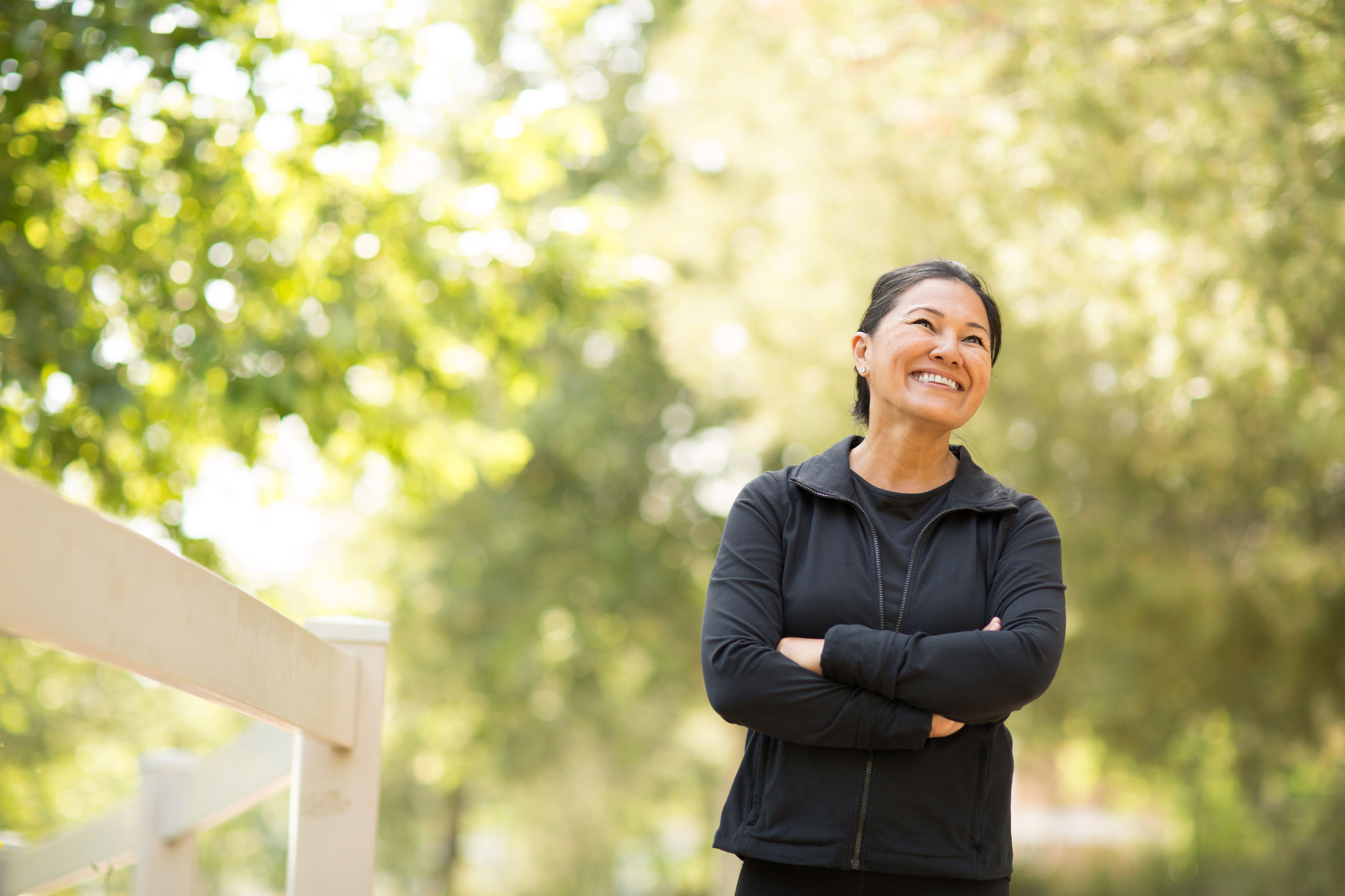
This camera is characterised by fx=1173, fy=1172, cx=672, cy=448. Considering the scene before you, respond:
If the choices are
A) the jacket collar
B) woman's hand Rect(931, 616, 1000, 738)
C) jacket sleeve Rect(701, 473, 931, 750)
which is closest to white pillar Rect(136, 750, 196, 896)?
jacket sleeve Rect(701, 473, 931, 750)

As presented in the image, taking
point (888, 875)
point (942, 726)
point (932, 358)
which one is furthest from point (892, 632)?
point (932, 358)

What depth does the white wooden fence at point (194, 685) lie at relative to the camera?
101 centimetres

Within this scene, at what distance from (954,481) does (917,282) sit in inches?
15.0

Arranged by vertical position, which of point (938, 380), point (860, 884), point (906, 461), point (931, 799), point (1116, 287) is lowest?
point (860, 884)

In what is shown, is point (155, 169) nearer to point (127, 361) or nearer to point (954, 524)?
point (127, 361)

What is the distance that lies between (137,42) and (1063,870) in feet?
39.0

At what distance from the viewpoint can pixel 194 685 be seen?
1295 mm

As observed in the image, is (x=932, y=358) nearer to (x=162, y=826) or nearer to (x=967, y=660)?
(x=967, y=660)

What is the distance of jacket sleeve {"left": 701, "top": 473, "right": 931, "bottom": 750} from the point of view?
1.89 m

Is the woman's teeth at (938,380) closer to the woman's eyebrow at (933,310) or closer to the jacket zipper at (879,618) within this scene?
the woman's eyebrow at (933,310)

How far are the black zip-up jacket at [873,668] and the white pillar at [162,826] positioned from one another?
4.90 feet

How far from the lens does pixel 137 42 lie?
4.08 m

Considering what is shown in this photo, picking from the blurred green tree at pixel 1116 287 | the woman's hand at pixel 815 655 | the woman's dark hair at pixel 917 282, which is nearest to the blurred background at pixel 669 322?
the blurred green tree at pixel 1116 287

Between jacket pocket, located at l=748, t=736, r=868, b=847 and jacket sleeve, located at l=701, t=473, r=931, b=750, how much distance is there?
0.03m
